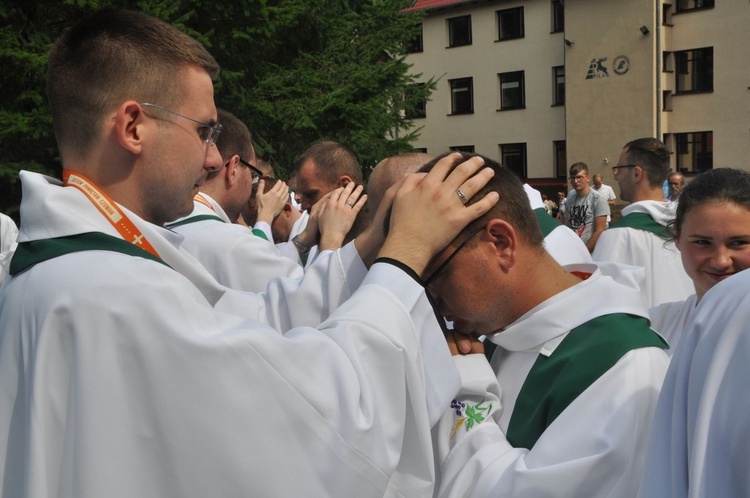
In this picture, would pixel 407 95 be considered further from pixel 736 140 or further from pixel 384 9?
pixel 736 140

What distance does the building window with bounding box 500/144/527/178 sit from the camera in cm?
3628

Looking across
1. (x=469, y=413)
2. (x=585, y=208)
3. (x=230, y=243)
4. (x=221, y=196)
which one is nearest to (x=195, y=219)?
(x=230, y=243)

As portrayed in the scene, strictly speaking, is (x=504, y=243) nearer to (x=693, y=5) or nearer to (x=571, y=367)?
(x=571, y=367)

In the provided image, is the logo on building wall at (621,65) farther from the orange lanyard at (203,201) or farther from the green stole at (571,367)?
the green stole at (571,367)

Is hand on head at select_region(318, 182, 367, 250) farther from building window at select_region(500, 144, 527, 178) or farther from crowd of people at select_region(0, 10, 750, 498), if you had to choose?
building window at select_region(500, 144, 527, 178)

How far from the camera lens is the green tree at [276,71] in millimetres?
13547

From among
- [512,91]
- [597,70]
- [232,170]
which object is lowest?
[232,170]

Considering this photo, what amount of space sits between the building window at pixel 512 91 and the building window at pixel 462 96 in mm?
1578

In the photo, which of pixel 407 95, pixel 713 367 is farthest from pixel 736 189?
pixel 407 95

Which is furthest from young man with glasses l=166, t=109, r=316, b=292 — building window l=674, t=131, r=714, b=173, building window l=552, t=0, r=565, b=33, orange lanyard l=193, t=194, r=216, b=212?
building window l=552, t=0, r=565, b=33

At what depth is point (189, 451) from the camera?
184cm

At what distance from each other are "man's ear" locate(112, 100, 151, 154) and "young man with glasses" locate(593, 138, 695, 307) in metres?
4.27

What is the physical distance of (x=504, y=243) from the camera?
2.54 m

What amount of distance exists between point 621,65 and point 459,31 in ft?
27.3
